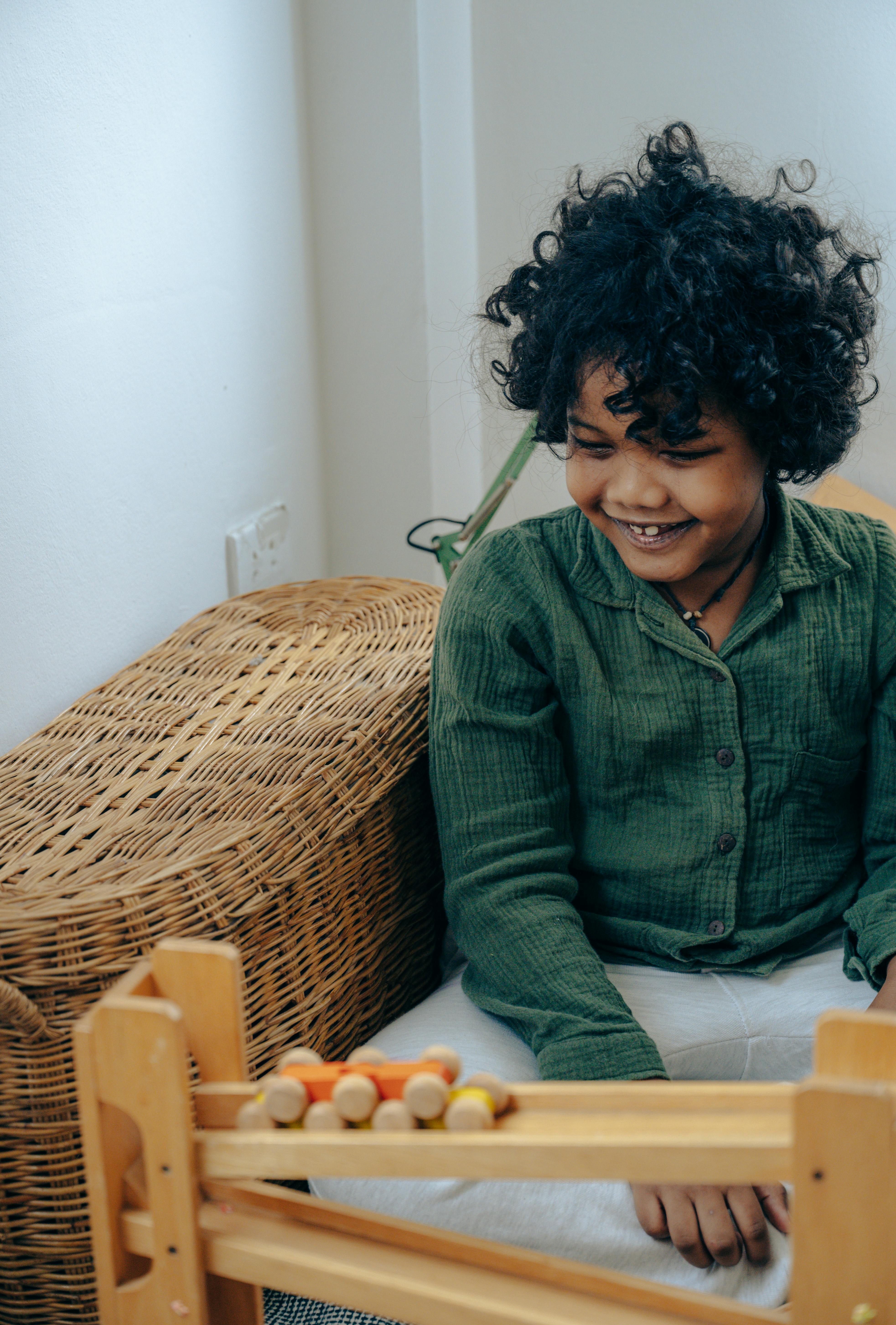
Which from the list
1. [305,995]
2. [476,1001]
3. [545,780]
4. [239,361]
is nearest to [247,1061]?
[305,995]

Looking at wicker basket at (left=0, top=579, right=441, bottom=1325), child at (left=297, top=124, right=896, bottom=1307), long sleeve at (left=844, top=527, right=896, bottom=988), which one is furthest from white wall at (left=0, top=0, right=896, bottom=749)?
long sleeve at (left=844, top=527, right=896, bottom=988)

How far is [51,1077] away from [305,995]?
0.73ft

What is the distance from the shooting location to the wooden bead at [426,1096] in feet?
1.68

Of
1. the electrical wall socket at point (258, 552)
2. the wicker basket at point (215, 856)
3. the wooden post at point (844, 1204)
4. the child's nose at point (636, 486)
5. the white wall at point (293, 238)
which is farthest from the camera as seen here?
the electrical wall socket at point (258, 552)

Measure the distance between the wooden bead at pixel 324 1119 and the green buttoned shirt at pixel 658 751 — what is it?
1.27 feet

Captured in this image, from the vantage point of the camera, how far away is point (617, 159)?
165 cm

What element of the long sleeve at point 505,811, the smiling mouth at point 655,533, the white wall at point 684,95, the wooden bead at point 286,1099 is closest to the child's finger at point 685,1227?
the long sleeve at point 505,811

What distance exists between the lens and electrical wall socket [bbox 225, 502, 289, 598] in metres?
1.46

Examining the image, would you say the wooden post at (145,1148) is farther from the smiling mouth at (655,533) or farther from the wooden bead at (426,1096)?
the smiling mouth at (655,533)

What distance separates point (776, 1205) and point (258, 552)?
1.03 m

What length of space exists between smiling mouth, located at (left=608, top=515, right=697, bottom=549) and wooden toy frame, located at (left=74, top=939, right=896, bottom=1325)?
0.44 metres

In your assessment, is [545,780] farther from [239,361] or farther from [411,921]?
[239,361]

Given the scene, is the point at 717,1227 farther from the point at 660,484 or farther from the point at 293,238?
the point at 293,238

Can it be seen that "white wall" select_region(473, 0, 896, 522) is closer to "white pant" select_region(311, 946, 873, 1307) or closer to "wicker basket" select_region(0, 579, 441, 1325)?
"wicker basket" select_region(0, 579, 441, 1325)
